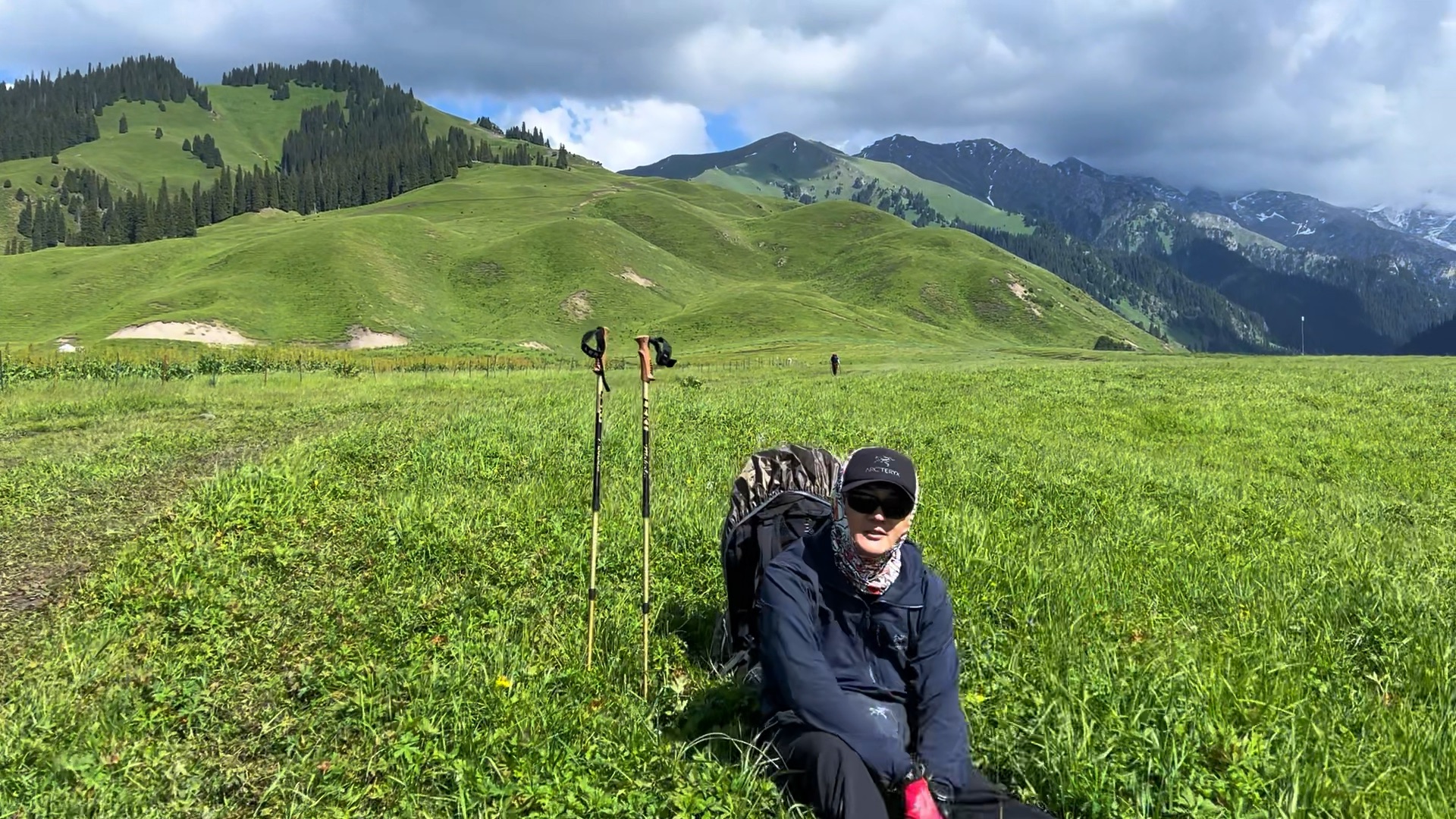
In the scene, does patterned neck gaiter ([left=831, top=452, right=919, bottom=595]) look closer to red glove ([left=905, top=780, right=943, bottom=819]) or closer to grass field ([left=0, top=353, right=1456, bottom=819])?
red glove ([left=905, top=780, right=943, bottom=819])

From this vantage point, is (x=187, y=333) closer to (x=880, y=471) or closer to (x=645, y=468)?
(x=645, y=468)

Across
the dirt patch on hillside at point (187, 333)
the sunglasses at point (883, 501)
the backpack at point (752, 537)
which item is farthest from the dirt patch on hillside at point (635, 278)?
the sunglasses at point (883, 501)

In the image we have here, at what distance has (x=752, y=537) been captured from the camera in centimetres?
582

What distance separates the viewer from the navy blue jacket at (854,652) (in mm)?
4102

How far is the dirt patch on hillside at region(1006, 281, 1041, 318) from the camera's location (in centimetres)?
15038

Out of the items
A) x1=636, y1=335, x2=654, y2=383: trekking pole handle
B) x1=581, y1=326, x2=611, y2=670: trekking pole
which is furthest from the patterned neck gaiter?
x1=636, y1=335, x2=654, y2=383: trekking pole handle

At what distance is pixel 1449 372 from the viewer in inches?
1401

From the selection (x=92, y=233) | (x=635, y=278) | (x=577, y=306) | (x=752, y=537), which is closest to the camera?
(x=752, y=537)

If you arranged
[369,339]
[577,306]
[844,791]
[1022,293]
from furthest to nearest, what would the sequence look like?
[1022,293] → [577,306] → [369,339] → [844,791]

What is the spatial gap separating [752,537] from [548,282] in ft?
365

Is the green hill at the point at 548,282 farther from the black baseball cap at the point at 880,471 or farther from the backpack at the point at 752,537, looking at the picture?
the black baseball cap at the point at 880,471

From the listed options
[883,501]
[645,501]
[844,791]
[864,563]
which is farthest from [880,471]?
[645,501]

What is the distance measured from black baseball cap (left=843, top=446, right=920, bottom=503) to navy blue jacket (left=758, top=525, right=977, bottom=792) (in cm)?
59

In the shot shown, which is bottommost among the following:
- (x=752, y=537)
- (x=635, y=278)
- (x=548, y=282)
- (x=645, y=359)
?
(x=752, y=537)
